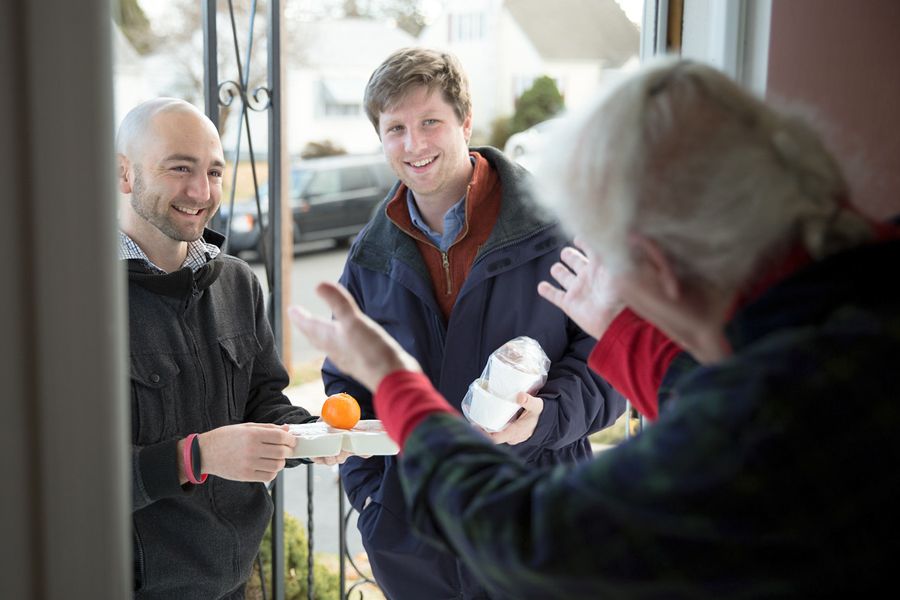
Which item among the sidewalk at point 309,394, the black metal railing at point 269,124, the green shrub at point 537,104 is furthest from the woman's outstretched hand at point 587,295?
the green shrub at point 537,104

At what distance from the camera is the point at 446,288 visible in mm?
1968

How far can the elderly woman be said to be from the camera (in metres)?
0.71

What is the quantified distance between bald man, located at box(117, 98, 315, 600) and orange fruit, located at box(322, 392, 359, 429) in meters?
0.11

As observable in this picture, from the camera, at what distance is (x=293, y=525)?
3426 mm

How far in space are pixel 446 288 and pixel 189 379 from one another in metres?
0.57

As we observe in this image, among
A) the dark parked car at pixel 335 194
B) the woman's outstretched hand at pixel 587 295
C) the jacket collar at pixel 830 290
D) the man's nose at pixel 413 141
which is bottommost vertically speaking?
the dark parked car at pixel 335 194

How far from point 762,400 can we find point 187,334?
126 centimetres

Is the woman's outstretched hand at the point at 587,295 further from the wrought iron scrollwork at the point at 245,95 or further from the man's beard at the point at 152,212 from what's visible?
the wrought iron scrollwork at the point at 245,95

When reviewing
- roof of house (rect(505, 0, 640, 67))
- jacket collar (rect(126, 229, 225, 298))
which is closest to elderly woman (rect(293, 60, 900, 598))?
jacket collar (rect(126, 229, 225, 298))

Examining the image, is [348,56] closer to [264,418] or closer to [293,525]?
[293,525]

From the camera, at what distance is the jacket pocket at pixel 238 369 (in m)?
1.80

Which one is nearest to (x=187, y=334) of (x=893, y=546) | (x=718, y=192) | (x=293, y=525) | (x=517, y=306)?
(x=517, y=306)

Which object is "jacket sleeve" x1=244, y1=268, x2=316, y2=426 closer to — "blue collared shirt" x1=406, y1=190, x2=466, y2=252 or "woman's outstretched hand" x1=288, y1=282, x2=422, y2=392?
"blue collared shirt" x1=406, y1=190, x2=466, y2=252

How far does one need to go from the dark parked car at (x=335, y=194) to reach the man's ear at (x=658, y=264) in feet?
33.0
